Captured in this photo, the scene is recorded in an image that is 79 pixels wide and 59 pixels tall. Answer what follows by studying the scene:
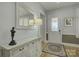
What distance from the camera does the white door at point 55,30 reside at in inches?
194

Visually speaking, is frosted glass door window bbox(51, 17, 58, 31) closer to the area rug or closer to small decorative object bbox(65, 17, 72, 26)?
small decorative object bbox(65, 17, 72, 26)

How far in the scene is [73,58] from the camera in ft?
7.91

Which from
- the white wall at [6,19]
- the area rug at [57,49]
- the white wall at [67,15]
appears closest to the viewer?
the white wall at [6,19]

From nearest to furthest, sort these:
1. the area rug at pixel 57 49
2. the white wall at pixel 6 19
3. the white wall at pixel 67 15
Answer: the white wall at pixel 6 19
the area rug at pixel 57 49
the white wall at pixel 67 15

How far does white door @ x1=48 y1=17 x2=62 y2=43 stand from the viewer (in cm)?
493

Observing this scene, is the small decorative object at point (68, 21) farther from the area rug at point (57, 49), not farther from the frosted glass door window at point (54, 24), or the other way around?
the area rug at point (57, 49)

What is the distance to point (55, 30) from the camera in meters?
4.96

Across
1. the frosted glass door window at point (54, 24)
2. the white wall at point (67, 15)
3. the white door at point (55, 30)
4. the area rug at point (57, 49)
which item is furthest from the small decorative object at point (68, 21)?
the area rug at point (57, 49)

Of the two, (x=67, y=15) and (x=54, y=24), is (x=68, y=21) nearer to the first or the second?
(x=67, y=15)

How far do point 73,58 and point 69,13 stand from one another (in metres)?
3.09

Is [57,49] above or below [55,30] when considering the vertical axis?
below

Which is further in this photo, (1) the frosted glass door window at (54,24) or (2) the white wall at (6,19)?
(1) the frosted glass door window at (54,24)

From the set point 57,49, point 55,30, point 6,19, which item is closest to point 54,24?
point 55,30

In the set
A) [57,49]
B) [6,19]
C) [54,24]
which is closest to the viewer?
[6,19]
